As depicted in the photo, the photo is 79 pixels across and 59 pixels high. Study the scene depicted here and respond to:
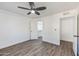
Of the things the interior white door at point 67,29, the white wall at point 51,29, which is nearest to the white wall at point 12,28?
the white wall at point 51,29

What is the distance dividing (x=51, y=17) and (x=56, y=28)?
1.05m

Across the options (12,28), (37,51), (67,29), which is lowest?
(37,51)

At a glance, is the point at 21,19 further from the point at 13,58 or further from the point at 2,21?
the point at 13,58

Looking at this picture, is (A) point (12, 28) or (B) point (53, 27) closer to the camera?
(A) point (12, 28)

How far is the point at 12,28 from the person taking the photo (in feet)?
16.5

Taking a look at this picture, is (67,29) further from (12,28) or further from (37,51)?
(12,28)

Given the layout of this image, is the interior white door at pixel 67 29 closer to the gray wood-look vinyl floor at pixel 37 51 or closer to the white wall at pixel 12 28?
the gray wood-look vinyl floor at pixel 37 51

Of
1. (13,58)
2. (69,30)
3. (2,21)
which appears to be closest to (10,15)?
(2,21)

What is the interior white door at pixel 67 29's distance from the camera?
245 inches

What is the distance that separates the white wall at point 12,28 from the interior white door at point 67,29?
140 inches

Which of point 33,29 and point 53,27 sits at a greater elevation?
point 53,27

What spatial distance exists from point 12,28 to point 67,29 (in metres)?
4.80

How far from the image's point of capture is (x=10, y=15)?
15.8 ft

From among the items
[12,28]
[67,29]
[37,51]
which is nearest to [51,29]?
[67,29]
